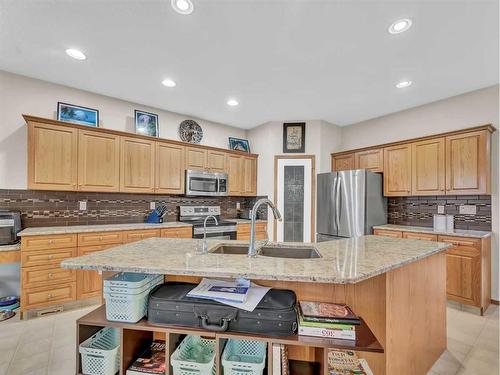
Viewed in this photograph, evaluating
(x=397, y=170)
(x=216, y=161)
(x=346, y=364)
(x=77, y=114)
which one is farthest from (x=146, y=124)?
(x=397, y=170)

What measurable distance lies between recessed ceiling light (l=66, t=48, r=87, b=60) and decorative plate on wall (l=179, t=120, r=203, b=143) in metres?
1.86

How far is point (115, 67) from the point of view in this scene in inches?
109

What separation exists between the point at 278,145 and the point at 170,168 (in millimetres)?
2030

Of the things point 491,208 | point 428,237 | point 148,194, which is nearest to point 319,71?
point 428,237

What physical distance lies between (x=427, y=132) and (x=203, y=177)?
361cm

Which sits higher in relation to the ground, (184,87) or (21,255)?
(184,87)

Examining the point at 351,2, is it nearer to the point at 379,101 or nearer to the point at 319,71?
the point at 319,71

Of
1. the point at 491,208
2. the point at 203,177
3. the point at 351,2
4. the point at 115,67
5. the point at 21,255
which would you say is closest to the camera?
the point at 351,2

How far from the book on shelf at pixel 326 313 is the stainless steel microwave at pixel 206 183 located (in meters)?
3.06

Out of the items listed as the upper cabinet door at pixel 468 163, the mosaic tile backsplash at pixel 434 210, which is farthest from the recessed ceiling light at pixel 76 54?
the mosaic tile backsplash at pixel 434 210

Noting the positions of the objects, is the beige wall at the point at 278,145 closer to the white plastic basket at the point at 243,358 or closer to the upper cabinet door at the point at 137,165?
the upper cabinet door at the point at 137,165

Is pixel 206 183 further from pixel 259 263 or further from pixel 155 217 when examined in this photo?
pixel 259 263

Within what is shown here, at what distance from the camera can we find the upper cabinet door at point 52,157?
9.23 feet

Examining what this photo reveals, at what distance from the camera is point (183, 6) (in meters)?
1.88
